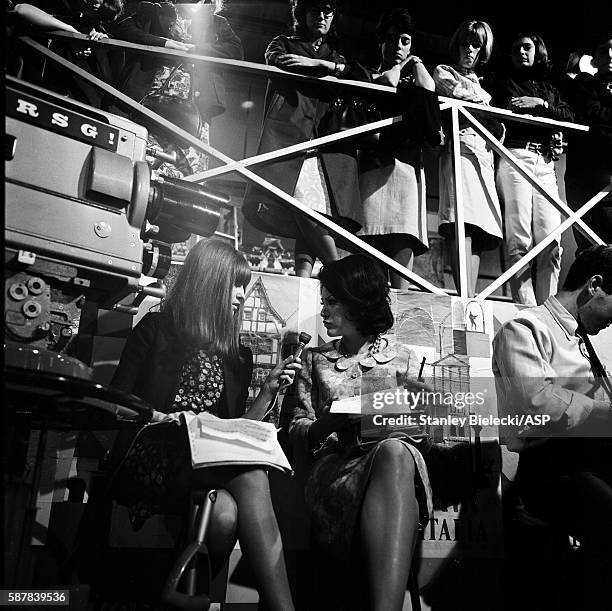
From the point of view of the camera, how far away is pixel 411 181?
83.9 inches

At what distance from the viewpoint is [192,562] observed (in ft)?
3.62

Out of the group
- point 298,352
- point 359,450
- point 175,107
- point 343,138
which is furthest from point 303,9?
point 359,450

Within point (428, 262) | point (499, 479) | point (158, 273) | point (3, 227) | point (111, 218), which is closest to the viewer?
point (3, 227)

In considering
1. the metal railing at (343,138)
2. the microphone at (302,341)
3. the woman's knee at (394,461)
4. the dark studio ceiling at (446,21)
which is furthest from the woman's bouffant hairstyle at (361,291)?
the dark studio ceiling at (446,21)

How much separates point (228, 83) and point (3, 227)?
142cm

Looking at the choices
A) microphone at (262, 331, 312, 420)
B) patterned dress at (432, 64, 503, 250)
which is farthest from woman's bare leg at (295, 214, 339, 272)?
patterned dress at (432, 64, 503, 250)

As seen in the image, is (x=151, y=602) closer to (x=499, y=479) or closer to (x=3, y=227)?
(x=3, y=227)

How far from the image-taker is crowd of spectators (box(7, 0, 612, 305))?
1894 mm

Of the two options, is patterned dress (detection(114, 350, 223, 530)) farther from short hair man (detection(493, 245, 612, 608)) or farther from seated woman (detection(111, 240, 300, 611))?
short hair man (detection(493, 245, 612, 608))

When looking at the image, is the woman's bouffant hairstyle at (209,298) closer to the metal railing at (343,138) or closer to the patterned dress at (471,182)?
the metal railing at (343,138)

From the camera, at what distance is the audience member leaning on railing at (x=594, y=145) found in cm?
231

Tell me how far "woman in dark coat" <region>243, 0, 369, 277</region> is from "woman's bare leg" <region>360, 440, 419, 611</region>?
2.45 ft

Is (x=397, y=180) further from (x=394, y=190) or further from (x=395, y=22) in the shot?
(x=395, y=22)

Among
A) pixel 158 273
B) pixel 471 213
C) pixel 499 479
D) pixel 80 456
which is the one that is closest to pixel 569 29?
pixel 471 213
